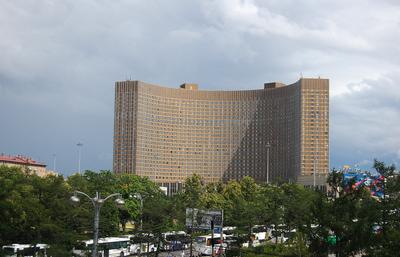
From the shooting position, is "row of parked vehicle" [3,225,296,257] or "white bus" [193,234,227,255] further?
"white bus" [193,234,227,255]

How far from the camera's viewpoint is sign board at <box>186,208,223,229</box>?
262 ft

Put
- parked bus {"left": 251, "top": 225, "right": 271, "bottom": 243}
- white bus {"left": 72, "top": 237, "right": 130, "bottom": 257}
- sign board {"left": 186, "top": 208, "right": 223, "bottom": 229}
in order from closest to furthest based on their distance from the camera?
sign board {"left": 186, "top": 208, "right": 223, "bottom": 229}
white bus {"left": 72, "top": 237, "right": 130, "bottom": 257}
parked bus {"left": 251, "top": 225, "right": 271, "bottom": 243}

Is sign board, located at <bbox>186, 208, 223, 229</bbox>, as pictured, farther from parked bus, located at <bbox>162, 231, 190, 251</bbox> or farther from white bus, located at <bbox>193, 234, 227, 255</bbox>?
parked bus, located at <bbox>162, 231, 190, 251</bbox>

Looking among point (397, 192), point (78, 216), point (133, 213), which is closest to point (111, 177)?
point (133, 213)

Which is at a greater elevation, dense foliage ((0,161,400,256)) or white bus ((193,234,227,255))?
→ dense foliage ((0,161,400,256))

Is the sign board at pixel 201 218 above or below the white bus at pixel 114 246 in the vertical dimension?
above

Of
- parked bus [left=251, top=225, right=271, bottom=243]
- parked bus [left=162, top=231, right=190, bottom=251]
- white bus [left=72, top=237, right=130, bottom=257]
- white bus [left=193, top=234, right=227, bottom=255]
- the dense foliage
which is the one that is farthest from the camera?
parked bus [left=251, top=225, right=271, bottom=243]

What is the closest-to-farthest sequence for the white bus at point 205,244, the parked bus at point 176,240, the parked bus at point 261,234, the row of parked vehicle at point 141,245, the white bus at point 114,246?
the row of parked vehicle at point 141,245 < the white bus at point 114,246 < the white bus at point 205,244 < the parked bus at point 176,240 < the parked bus at point 261,234

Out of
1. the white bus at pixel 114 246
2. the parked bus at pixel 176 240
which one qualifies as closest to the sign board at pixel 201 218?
the parked bus at pixel 176 240

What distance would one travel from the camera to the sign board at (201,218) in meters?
79.8

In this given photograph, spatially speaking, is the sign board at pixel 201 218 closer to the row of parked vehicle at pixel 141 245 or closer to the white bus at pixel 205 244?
the row of parked vehicle at pixel 141 245

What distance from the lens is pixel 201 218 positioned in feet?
269

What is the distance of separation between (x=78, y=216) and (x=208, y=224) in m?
22.1

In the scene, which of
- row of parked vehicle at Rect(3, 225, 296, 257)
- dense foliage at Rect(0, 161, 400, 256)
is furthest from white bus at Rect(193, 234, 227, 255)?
dense foliage at Rect(0, 161, 400, 256)
